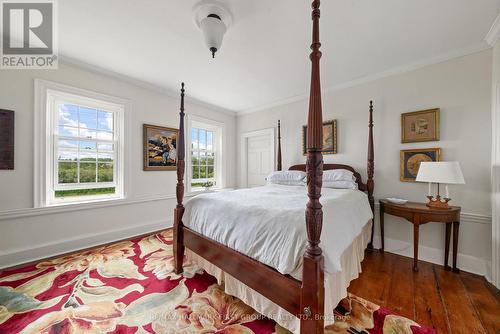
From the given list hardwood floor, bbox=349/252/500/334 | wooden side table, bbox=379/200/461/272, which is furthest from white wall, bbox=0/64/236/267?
wooden side table, bbox=379/200/461/272

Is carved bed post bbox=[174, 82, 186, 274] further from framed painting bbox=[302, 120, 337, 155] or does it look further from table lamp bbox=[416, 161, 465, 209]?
table lamp bbox=[416, 161, 465, 209]

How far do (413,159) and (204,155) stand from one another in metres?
3.70

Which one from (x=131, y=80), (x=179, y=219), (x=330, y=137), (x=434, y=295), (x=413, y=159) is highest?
(x=131, y=80)

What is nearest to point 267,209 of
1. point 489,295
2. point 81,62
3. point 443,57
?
point 489,295

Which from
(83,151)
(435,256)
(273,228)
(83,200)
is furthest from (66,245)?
(435,256)

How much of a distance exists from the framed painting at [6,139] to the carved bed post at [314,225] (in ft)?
10.7

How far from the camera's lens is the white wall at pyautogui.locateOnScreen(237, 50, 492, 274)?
2166 mm

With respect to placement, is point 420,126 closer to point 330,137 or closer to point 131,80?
point 330,137

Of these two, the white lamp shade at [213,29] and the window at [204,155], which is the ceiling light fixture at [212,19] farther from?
the window at [204,155]

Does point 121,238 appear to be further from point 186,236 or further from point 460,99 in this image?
point 460,99

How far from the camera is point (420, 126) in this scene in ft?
8.25

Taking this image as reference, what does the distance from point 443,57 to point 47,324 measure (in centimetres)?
468

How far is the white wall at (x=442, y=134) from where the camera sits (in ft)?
7.11

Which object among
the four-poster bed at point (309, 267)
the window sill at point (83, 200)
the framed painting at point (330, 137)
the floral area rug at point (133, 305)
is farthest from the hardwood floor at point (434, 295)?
the window sill at point (83, 200)
